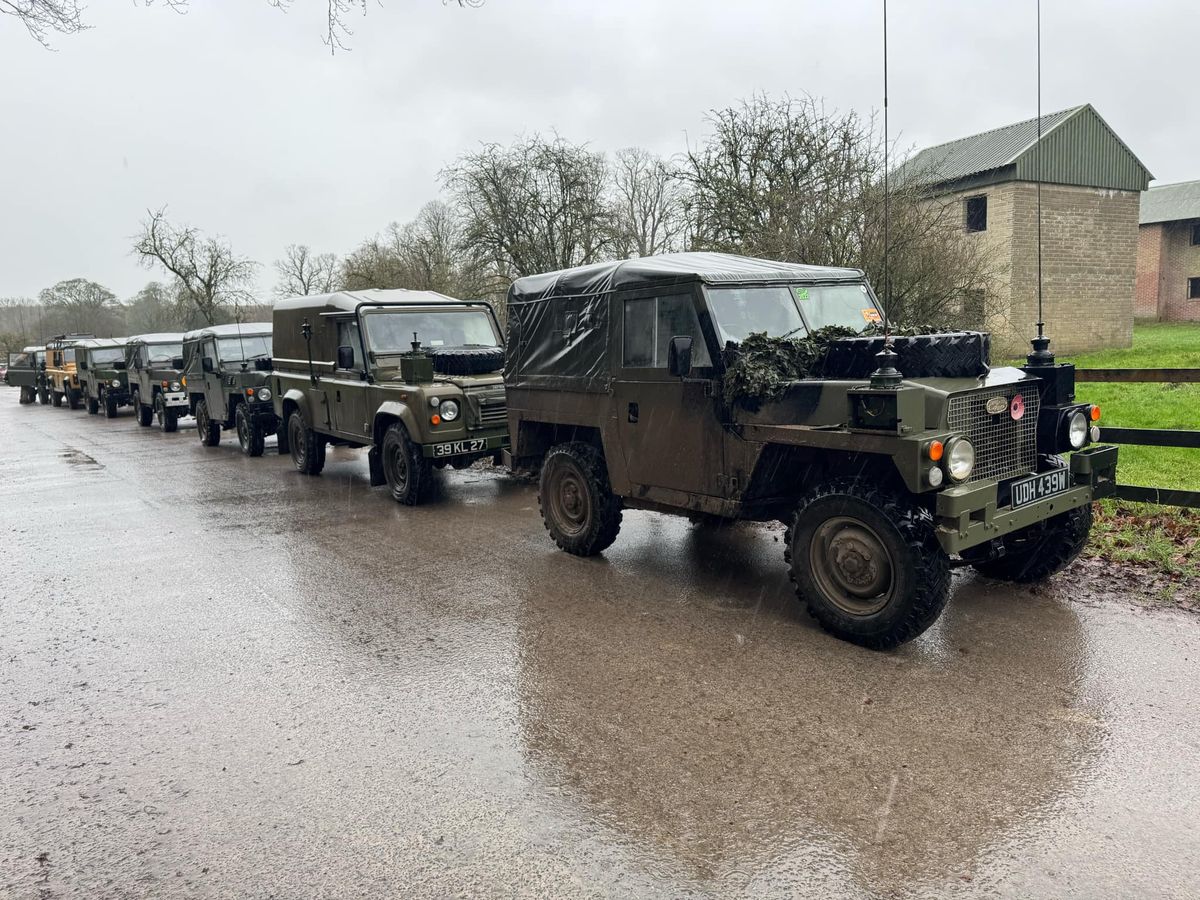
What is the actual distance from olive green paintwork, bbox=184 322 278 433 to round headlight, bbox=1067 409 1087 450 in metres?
11.5

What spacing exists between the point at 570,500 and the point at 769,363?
7.98 feet

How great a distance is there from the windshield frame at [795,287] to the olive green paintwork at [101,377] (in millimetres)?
20800

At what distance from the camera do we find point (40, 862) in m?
3.19

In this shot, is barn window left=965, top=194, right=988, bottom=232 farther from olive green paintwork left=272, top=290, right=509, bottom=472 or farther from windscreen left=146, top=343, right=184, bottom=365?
windscreen left=146, top=343, right=184, bottom=365

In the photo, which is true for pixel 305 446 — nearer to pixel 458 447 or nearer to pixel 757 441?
pixel 458 447

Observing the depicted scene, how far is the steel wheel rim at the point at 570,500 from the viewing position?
702cm

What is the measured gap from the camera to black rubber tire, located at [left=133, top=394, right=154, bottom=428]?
21062mm

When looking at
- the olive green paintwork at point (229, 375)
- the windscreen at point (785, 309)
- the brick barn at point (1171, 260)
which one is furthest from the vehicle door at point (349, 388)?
the brick barn at point (1171, 260)

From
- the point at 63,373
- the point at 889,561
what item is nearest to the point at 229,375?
the point at 889,561

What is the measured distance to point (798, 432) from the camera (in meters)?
5.13

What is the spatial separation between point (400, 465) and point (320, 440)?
2.65 meters

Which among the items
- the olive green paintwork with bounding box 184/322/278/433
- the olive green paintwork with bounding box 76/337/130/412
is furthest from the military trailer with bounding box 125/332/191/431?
the olive green paintwork with bounding box 184/322/278/433

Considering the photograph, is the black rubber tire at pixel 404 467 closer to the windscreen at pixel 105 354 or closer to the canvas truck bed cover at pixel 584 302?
the canvas truck bed cover at pixel 584 302

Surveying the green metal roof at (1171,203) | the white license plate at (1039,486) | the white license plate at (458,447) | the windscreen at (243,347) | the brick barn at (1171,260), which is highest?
the green metal roof at (1171,203)
